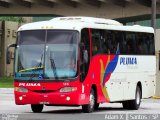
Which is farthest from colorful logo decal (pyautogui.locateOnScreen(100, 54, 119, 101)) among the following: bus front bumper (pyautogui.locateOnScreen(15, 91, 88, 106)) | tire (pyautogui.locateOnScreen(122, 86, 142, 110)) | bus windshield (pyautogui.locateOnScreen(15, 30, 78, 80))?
tire (pyautogui.locateOnScreen(122, 86, 142, 110))

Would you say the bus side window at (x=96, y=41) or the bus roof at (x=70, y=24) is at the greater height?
the bus roof at (x=70, y=24)

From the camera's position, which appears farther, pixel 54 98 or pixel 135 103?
pixel 135 103

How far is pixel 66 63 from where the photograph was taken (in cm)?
2162

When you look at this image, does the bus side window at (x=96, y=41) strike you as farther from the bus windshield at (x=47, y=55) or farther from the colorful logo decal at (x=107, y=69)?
the bus windshield at (x=47, y=55)

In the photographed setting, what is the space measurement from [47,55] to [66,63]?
26.7 inches

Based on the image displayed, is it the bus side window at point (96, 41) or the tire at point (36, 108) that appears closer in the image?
the bus side window at point (96, 41)

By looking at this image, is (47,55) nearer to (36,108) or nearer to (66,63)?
(66,63)

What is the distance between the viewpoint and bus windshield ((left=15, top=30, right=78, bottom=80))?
21.6m

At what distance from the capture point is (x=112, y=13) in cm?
5916

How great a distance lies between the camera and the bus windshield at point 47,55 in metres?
21.6

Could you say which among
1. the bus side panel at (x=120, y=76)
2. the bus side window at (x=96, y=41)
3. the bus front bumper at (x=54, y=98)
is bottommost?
the bus front bumper at (x=54, y=98)

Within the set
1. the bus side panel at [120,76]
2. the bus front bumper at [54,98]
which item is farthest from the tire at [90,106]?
the bus front bumper at [54,98]

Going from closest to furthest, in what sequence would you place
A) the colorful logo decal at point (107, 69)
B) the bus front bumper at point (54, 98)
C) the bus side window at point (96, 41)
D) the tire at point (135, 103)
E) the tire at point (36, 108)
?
the bus front bumper at point (54, 98)
the bus side window at point (96, 41)
the tire at point (36, 108)
the colorful logo decal at point (107, 69)
the tire at point (135, 103)

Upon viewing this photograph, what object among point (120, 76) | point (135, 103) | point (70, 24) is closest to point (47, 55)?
point (70, 24)
